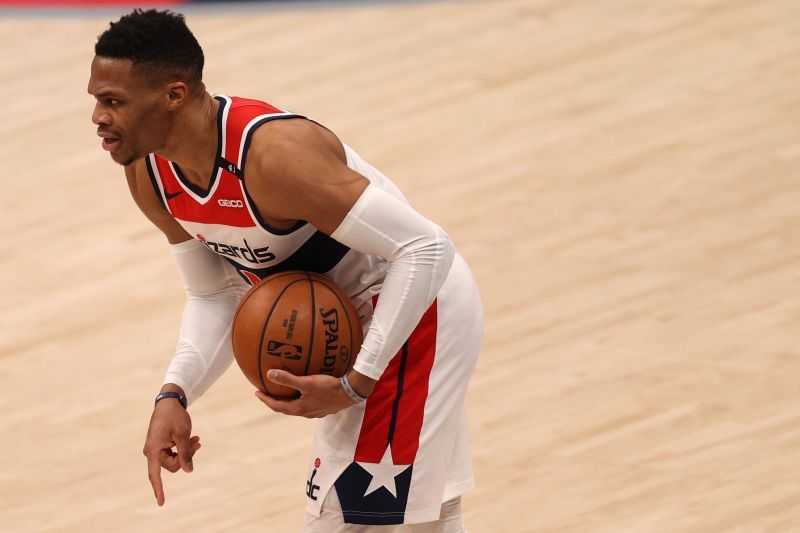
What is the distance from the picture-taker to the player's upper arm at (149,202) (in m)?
3.02

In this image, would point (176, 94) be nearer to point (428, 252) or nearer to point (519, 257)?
point (428, 252)

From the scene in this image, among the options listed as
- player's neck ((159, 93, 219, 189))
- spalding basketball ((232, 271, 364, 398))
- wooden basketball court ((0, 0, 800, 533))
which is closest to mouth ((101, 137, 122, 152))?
player's neck ((159, 93, 219, 189))

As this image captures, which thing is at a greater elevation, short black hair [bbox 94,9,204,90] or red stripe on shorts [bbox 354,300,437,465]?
short black hair [bbox 94,9,204,90]

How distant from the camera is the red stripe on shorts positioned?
3.01 meters

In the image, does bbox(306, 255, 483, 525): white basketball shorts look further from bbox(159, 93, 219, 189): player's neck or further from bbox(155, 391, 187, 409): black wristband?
bbox(159, 93, 219, 189): player's neck

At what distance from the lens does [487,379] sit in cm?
488

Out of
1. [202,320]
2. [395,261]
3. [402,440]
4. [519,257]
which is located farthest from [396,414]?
[519,257]

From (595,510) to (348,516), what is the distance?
1.18 metres

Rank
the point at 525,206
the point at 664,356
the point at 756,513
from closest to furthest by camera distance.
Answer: the point at 756,513, the point at 664,356, the point at 525,206

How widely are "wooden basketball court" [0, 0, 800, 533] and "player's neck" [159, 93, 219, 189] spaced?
1.64m

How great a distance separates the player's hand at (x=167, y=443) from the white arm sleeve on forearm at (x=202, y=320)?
0.11 m

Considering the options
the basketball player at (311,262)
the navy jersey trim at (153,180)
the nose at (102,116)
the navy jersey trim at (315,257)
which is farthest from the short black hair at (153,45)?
the navy jersey trim at (315,257)

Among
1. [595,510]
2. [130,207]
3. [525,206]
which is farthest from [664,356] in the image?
[130,207]

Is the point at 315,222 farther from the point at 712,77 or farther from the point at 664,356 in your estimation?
the point at 712,77
